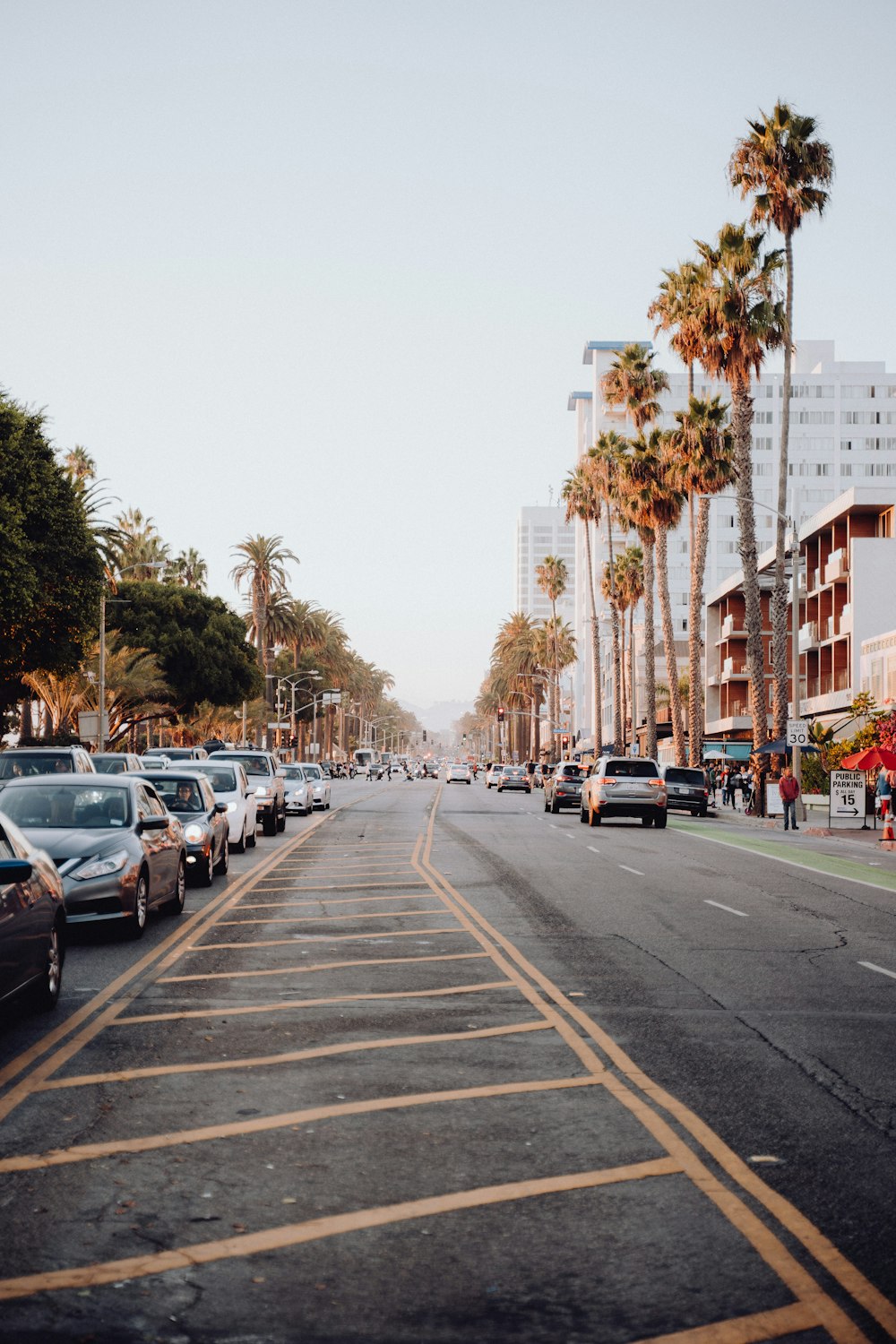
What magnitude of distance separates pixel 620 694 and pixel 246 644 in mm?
21611

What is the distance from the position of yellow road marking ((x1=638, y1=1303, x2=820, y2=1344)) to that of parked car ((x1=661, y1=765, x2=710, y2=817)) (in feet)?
152

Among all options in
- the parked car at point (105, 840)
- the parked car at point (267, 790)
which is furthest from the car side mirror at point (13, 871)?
the parked car at point (267, 790)

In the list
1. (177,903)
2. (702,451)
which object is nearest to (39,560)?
Result: (702,451)

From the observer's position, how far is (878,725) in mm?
42094

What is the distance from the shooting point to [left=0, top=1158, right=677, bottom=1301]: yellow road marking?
5.10m

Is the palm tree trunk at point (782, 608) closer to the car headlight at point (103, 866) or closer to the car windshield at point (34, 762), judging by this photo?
the car windshield at point (34, 762)

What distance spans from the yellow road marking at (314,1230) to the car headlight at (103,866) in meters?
8.21

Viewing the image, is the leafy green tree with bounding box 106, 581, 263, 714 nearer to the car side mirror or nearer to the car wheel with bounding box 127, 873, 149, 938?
the car wheel with bounding box 127, 873, 149, 938

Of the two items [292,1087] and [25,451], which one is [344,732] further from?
[292,1087]

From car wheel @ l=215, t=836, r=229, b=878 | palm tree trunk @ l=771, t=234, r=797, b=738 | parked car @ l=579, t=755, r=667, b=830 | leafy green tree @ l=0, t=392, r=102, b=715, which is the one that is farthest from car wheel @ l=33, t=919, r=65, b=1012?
palm tree trunk @ l=771, t=234, r=797, b=738

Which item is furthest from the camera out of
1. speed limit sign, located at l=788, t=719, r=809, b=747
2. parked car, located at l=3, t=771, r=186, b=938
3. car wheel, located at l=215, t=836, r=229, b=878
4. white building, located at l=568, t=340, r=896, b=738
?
white building, located at l=568, t=340, r=896, b=738

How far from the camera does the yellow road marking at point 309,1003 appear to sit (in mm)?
10148

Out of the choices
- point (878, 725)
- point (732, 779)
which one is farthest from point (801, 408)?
point (878, 725)

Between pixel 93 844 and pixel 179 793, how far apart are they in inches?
270
